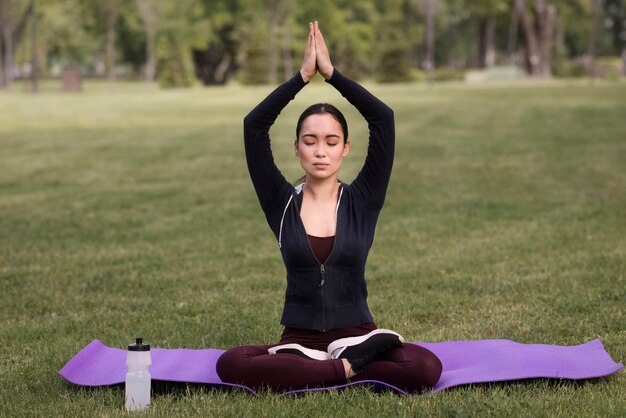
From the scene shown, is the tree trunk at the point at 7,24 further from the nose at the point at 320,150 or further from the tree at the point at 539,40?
the nose at the point at 320,150

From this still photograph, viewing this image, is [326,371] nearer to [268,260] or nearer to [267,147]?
[267,147]

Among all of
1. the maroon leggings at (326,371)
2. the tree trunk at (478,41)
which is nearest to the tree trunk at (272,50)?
the tree trunk at (478,41)

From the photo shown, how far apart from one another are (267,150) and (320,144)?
12.7 inches

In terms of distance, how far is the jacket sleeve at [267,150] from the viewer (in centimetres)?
489

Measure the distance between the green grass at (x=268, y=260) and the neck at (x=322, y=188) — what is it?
104 cm

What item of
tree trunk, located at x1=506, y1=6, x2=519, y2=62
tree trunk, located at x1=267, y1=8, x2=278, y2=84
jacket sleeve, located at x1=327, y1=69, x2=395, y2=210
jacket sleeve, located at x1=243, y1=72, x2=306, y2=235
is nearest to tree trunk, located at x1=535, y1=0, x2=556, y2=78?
tree trunk, located at x1=506, y1=6, x2=519, y2=62

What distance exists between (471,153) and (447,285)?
393 inches

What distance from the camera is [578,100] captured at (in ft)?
99.8

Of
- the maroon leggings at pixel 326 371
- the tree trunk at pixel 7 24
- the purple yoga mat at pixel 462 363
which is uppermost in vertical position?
the tree trunk at pixel 7 24

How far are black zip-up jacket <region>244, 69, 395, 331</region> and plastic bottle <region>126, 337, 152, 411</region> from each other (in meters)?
0.84

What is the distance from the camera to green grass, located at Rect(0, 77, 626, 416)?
4.83 m

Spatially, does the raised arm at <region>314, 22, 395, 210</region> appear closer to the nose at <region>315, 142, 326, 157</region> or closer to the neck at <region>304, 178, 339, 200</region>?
the neck at <region>304, 178, 339, 200</region>

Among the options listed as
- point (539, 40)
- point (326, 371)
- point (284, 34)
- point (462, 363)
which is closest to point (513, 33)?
point (539, 40)

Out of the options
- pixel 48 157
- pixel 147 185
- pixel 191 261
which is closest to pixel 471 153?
pixel 147 185
